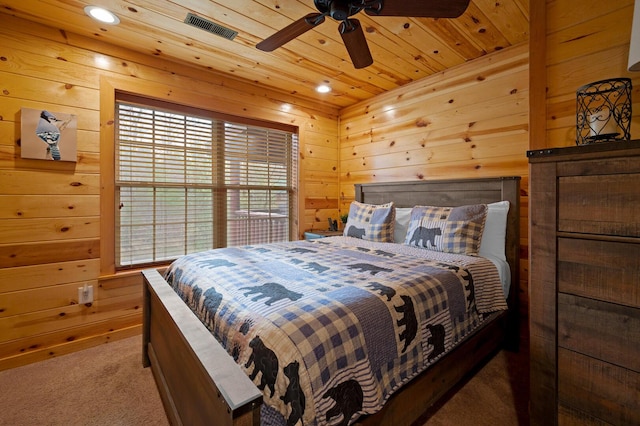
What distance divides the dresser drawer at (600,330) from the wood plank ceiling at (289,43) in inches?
76.7

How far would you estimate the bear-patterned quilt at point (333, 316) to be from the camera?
0.96 m

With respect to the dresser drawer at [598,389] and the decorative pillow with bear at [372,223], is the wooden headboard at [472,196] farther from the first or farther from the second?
the dresser drawer at [598,389]

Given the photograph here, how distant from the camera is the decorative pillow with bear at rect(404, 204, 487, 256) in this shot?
85.8 inches

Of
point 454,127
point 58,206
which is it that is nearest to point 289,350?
point 58,206

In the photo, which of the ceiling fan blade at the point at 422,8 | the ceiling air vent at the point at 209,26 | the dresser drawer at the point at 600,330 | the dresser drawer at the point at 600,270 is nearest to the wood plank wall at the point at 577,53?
the ceiling fan blade at the point at 422,8

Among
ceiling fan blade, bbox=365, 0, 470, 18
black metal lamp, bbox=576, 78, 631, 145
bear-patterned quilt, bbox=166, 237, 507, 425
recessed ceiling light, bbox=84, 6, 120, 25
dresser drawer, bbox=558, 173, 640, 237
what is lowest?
bear-patterned quilt, bbox=166, 237, 507, 425

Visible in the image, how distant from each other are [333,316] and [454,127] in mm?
2527

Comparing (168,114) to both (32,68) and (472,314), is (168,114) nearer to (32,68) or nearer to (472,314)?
(32,68)

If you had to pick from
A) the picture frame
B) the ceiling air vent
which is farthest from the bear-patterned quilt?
the ceiling air vent

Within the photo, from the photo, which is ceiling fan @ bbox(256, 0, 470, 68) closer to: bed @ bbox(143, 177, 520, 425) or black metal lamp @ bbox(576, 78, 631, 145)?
black metal lamp @ bbox(576, 78, 631, 145)

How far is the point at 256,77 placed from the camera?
3137 millimetres

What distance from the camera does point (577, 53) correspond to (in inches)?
58.2

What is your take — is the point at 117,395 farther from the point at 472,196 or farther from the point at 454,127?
the point at 454,127

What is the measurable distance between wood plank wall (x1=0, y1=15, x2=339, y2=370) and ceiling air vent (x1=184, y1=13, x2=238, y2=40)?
2.43ft
